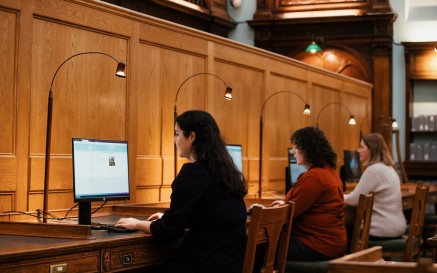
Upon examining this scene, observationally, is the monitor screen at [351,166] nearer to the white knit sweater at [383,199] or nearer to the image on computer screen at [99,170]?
the white knit sweater at [383,199]

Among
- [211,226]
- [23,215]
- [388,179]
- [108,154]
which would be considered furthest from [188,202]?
[388,179]

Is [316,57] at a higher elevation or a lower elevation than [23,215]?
higher

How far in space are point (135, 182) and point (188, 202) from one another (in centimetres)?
186

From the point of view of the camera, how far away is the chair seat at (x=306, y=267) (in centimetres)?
474

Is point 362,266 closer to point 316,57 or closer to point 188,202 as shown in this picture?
point 188,202

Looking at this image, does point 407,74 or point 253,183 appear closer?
point 253,183

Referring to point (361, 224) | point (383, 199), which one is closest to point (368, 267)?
point (361, 224)

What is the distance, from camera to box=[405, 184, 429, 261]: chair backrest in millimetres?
5965

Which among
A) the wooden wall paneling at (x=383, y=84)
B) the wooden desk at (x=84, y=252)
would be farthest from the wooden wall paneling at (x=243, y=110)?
the wooden wall paneling at (x=383, y=84)

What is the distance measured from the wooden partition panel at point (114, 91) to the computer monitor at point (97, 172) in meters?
0.53

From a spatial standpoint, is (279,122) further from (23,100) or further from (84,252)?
(84,252)

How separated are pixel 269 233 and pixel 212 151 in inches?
19.1

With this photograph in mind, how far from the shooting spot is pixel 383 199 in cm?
619

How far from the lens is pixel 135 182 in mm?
5363
